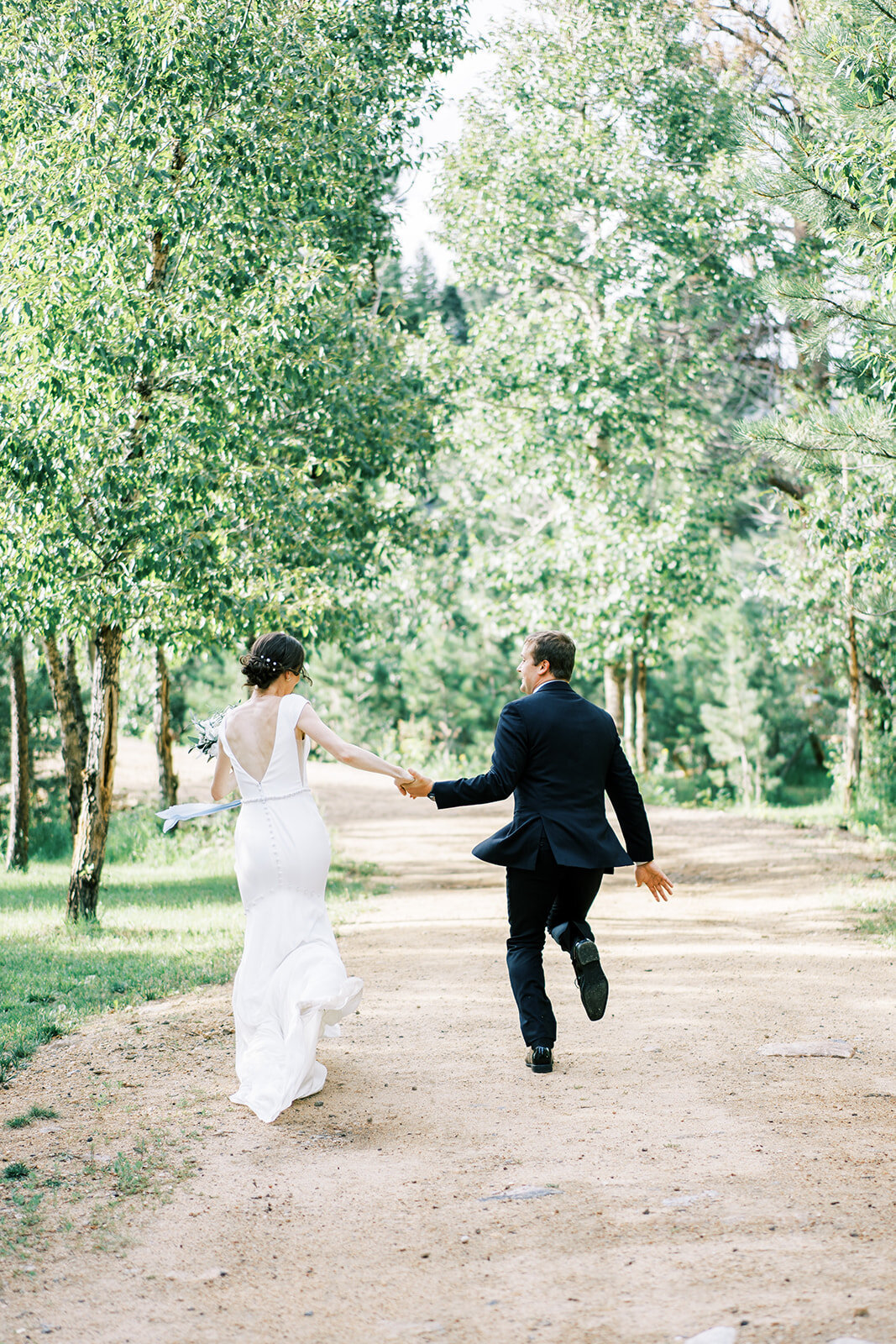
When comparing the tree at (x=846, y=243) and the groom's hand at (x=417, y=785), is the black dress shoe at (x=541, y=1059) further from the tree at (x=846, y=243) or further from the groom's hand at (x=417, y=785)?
the tree at (x=846, y=243)

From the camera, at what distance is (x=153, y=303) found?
8.91 meters

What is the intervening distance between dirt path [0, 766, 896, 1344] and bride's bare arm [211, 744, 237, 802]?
139 centimetres

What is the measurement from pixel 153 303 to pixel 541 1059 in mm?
6277

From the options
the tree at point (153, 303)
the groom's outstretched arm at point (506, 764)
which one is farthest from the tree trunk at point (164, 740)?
the groom's outstretched arm at point (506, 764)

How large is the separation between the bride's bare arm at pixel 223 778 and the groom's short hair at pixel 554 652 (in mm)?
1513

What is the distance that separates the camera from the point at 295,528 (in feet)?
35.4

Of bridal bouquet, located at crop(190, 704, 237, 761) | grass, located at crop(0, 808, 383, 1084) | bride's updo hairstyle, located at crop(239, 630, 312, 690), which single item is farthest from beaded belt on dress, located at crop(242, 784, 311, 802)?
grass, located at crop(0, 808, 383, 1084)

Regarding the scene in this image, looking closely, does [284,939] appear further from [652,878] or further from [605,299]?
[605,299]

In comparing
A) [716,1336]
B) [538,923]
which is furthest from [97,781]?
[716,1336]

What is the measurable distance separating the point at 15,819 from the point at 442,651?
53.8 feet

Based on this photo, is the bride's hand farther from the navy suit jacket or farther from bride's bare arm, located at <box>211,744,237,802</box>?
bride's bare arm, located at <box>211,744,237,802</box>

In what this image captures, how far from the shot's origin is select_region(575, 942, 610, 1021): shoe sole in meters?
5.39

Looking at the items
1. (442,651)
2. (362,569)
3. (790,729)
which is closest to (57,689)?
(362,569)

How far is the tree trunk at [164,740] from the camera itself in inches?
611
